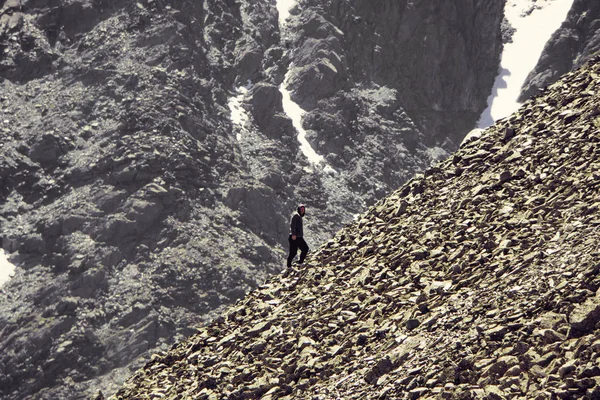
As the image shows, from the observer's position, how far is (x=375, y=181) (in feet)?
399

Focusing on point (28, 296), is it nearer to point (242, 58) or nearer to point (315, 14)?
point (242, 58)

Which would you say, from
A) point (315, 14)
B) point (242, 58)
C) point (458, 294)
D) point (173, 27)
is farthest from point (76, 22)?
point (458, 294)

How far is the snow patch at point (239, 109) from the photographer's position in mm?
119875

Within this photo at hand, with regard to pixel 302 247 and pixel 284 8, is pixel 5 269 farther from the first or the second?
pixel 302 247

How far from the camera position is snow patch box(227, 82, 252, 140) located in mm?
119875

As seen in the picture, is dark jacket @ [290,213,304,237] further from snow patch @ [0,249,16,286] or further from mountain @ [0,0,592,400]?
snow patch @ [0,249,16,286]

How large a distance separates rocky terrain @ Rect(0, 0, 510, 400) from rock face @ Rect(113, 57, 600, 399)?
60052 mm

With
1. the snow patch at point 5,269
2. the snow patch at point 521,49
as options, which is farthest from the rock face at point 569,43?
the snow patch at point 5,269

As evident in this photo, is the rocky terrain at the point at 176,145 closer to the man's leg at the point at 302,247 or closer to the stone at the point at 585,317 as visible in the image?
the man's leg at the point at 302,247

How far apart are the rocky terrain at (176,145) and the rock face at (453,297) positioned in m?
60.1

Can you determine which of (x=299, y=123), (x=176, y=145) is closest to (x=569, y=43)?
(x=299, y=123)

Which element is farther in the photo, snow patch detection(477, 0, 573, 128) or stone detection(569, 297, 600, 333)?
snow patch detection(477, 0, 573, 128)

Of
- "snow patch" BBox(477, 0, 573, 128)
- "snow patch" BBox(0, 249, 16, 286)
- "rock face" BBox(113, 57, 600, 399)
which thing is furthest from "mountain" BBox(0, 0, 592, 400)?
"rock face" BBox(113, 57, 600, 399)

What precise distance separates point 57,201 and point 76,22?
27104mm
